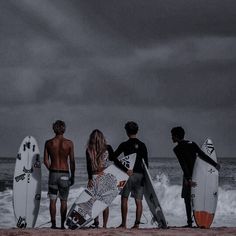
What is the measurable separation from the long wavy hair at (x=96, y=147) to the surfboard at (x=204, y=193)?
1.72 meters

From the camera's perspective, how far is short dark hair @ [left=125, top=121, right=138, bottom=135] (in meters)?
6.63

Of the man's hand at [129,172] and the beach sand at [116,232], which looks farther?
the man's hand at [129,172]

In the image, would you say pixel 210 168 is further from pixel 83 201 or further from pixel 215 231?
pixel 83 201

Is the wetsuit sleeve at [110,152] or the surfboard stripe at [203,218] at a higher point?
the wetsuit sleeve at [110,152]

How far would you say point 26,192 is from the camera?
752cm

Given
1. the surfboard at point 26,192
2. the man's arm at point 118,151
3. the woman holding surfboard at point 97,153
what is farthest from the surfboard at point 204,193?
the surfboard at point 26,192

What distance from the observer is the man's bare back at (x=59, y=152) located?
261 inches

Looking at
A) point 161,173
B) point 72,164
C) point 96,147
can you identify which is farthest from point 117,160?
point 161,173

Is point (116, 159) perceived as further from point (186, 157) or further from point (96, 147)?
point (186, 157)

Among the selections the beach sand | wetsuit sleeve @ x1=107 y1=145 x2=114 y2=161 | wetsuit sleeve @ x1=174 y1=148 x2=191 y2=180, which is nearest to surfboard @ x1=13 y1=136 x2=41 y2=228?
the beach sand

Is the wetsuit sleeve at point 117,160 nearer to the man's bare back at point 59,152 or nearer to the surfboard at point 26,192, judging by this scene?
the man's bare back at point 59,152

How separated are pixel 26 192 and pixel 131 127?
2078mm

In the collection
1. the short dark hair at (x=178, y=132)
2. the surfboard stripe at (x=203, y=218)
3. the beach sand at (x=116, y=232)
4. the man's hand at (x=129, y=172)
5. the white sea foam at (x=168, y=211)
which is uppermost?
the short dark hair at (x=178, y=132)

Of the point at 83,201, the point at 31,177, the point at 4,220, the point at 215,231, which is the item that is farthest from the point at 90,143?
the point at 4,220
